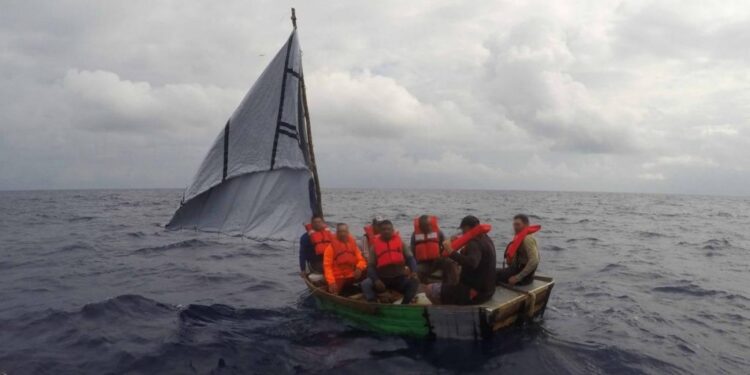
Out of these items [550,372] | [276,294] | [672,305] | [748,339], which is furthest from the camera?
[276,294]

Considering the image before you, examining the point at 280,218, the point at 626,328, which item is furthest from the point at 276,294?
the point at 626,328

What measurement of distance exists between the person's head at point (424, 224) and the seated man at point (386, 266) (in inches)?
63.5

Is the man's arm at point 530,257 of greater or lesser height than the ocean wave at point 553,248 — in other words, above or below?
above

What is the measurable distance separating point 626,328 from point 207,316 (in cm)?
1044

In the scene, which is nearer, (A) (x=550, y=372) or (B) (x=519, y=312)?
(A) (x=550, y=372)

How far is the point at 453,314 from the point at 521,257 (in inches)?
111

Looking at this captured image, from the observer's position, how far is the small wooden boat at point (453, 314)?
9.25 meters

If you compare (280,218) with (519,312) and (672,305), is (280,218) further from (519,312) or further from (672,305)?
(672,305)

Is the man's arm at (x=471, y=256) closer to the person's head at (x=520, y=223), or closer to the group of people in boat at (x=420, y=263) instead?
the group of people in boat at (x=420, y=263)

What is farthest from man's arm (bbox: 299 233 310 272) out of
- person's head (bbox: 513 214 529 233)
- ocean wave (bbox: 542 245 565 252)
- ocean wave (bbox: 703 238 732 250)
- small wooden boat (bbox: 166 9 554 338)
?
ocean wave (bbox: 703 238 732 250)

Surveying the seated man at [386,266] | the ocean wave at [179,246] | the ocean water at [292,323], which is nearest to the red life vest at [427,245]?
the seated man at [386,266]

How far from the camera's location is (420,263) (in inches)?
511

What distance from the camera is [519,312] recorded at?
Result: 10188 mm

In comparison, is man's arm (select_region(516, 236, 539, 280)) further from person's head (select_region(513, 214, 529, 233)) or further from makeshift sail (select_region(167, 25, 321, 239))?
makeshift sail (select_region(167, 25, 321, 239))
